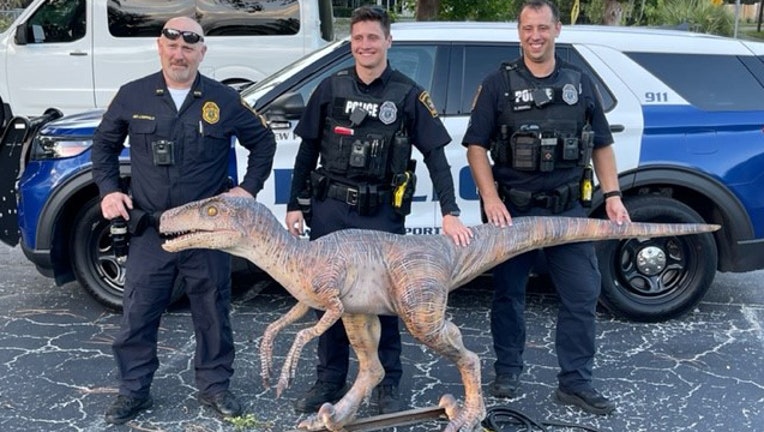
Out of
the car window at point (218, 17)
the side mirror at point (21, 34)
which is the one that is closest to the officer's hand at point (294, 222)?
the car window at point (218, 17)

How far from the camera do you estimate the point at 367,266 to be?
10.9ft

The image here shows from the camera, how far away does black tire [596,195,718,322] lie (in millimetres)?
5152

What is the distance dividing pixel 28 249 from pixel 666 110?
3968mm

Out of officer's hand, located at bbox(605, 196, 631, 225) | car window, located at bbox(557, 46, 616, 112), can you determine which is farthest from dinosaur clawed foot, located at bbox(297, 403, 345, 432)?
car window, located at bbox(557, 46, 616, 112)

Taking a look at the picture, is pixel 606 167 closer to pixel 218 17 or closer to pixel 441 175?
pixel 441 175

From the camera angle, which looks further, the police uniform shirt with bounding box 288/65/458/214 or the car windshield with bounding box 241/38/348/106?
the car windshield with bounding box 241/38/348/106

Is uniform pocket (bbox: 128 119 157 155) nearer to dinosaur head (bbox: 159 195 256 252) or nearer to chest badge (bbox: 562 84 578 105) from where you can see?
dinosaur head (bbox: 159 195 256 252)

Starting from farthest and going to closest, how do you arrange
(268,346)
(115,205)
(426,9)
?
(426,9), (115,205), (268,346)

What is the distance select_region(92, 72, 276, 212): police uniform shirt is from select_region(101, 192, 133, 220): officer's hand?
66 mm

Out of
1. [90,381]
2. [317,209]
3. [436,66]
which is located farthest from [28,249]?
[436,66]

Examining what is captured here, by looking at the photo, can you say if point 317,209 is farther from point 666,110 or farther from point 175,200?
point 666,110

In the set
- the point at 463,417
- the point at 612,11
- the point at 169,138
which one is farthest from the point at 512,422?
the point at 612,11

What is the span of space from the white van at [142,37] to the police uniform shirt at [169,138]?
→ 249 inches

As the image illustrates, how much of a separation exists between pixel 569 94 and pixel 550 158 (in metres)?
0.31
